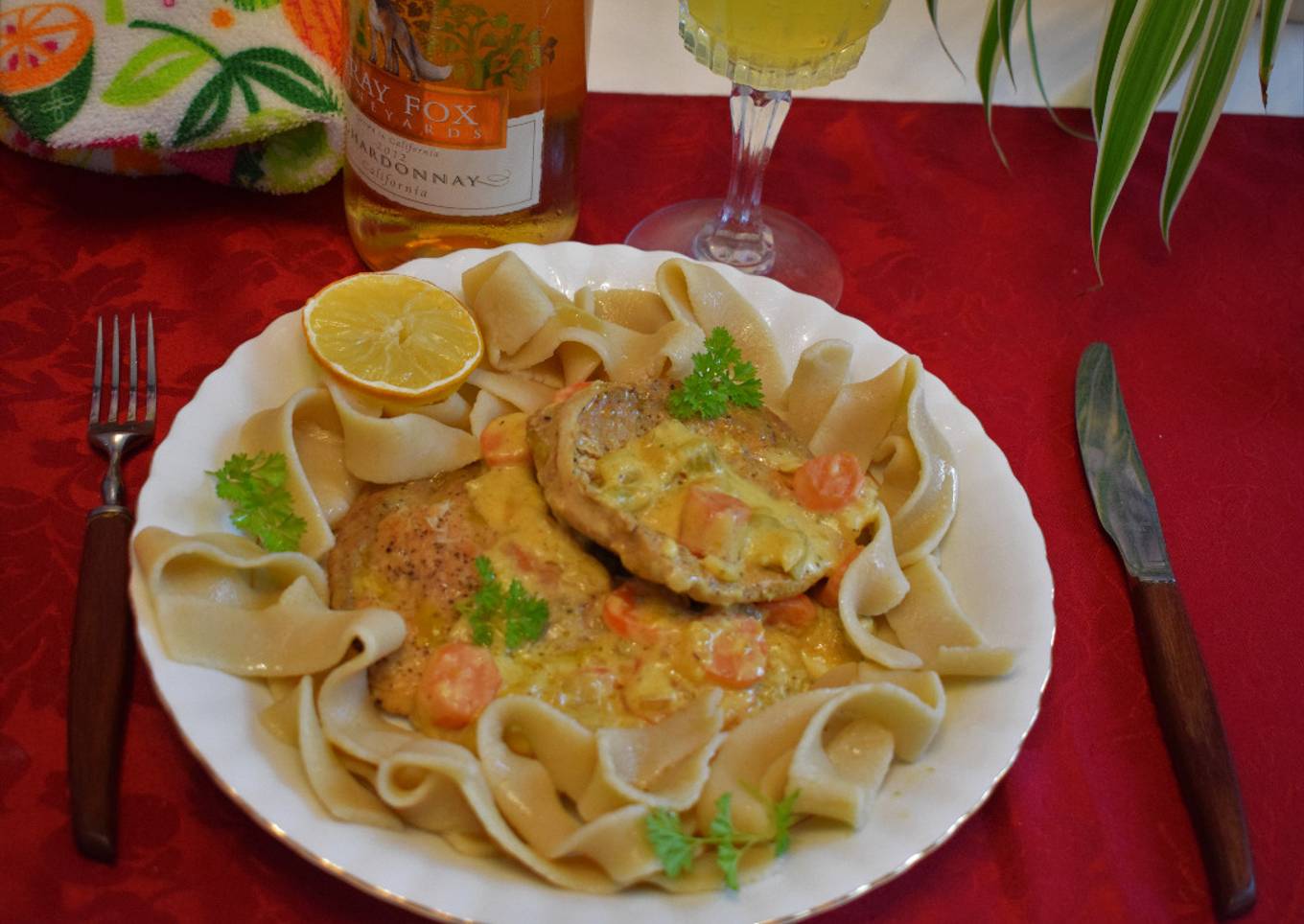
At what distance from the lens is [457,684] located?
2.32 m

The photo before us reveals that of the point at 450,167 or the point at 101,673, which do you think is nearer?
the point at 101,673

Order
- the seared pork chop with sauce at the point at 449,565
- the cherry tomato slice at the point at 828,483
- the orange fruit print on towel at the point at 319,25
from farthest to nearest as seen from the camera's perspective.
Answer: the orange fruit print on towel at the point at 319,25 → the cherry tomato slice at the point at 828,483 → the seared pork chop with sauce at the point at 449,565

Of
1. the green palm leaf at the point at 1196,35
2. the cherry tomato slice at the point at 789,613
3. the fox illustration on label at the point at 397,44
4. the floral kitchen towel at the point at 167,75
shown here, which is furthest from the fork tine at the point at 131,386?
the green palm leaf at the point at 1196,35

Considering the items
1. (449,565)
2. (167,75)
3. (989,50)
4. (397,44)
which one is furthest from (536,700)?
(989,50)

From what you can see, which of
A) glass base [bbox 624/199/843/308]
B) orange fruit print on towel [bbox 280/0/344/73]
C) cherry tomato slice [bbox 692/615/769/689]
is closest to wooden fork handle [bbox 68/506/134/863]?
cherry tomato slice [bbox 692/615/769/689]

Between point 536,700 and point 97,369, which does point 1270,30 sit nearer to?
point 536,700

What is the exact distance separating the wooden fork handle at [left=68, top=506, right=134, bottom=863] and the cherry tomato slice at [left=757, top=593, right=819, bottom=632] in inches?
51.8

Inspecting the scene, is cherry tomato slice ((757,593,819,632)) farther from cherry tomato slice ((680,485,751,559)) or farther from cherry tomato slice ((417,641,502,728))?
cherry tomato slice ((417,641,502,728))

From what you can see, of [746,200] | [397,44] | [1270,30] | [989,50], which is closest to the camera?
[397,44]

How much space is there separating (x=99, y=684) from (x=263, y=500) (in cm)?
49

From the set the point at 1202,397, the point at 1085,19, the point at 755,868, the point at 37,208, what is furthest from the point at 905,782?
the point at 1085,19

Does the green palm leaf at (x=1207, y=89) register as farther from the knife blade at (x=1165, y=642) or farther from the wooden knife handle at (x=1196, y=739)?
the wooden knife handle at (x=1196, y=739)

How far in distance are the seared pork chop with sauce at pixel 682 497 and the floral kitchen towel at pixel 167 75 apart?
58.7 inches

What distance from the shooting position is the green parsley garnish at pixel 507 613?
2.38m
